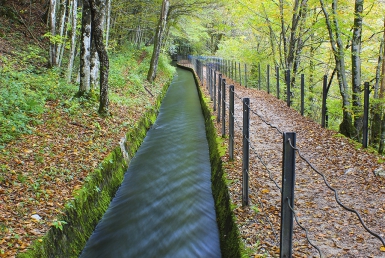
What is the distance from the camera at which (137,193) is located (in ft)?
25.1

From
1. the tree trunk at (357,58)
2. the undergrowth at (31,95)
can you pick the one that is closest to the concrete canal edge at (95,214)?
the undergrowth at (31,95)

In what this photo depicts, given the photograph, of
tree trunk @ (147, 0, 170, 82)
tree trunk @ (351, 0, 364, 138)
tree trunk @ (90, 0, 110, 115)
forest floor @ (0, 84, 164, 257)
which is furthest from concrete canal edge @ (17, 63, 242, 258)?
tree trunk @ (147, 0, 170, 82)

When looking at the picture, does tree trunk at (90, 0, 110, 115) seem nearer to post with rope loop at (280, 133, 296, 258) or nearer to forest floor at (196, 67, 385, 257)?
forest floor at (196, 67, 385, 257)

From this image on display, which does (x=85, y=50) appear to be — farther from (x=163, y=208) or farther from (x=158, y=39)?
(x=158, y=39)

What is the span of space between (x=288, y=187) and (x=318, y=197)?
266cm

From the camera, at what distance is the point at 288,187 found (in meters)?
3.23

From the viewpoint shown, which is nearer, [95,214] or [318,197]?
[318,197]

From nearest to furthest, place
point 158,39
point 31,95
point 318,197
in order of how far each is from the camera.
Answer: point 318,197 → point 31,95 → point 158,39

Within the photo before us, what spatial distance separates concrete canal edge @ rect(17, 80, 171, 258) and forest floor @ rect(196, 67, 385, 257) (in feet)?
8.26

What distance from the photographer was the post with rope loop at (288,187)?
10.4 feet

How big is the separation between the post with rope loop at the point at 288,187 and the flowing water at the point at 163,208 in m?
2.24

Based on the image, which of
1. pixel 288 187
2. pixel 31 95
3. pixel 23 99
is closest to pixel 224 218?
pixel 288 187

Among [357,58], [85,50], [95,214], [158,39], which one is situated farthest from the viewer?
[158,39]

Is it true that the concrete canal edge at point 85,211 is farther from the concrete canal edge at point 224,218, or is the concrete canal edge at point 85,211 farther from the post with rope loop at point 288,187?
the post with rope loop at point 288,187
